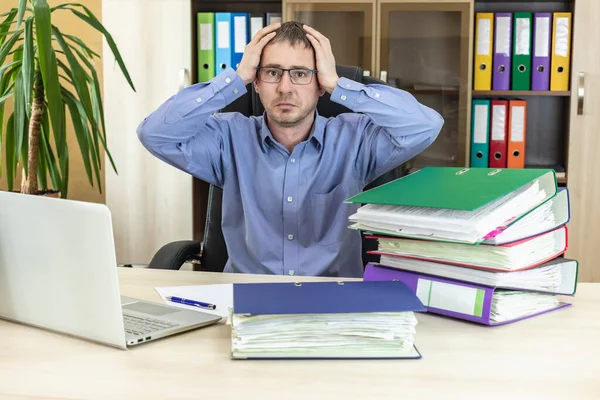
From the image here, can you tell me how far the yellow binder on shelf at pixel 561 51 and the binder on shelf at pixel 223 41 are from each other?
4.58 ft

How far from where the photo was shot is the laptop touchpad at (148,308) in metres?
1.21

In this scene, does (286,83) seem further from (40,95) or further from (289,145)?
(40,95)

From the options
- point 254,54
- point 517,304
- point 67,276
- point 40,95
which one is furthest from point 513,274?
point 40,95

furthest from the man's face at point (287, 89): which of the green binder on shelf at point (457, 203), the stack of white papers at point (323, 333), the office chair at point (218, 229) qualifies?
the stack of white papers at point (323, 333)

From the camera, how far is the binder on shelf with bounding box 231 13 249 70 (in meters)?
3.16

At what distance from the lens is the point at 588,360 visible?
101 centimetres

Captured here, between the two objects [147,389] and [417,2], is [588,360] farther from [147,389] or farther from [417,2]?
[417,2]

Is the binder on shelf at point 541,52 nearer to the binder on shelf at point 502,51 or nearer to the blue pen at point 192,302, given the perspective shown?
the binder on shelf at point 502,51

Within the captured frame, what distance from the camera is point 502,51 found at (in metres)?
3.13

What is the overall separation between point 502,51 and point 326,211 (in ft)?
5.31

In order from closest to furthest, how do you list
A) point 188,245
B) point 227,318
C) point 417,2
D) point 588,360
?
point 588,360
point 227,318
point 188,245
point 417,2

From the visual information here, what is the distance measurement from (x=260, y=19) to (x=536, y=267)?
224 cm

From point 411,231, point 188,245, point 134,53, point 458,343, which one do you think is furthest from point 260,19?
point 458,343

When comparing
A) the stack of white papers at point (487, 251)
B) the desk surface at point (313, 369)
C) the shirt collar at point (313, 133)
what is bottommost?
the desk surface at point (313, 369)
